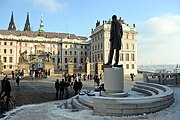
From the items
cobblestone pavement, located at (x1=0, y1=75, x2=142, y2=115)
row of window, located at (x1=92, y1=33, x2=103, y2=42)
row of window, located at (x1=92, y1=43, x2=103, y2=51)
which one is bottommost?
cobblestone pavement, located at (x1=0, y1=75, x2=142, y2=115)

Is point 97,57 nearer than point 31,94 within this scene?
No

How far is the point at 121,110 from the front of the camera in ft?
22.1

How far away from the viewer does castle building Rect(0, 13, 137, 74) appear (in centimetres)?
5391

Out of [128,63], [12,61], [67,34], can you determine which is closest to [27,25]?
[67,34]

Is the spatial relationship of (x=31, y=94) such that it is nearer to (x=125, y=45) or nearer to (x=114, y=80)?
(x=114, y=80)

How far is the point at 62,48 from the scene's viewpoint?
73875mm

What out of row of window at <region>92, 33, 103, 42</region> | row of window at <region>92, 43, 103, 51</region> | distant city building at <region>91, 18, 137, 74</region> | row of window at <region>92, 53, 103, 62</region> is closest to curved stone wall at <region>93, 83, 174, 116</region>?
distant city building at <region>91, 18, 137, 74</region>

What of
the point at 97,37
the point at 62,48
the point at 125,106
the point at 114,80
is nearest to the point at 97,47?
the point at 97,37

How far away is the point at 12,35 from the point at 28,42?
6257 millimetres

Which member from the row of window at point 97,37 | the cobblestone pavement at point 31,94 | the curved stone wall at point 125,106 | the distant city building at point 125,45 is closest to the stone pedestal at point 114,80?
the curved stone wall at point 125,106

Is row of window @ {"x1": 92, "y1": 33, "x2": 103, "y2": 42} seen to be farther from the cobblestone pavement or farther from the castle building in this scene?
the cobblestone pavement

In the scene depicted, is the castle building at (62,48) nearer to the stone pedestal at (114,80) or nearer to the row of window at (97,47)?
the row of window at (97,47)

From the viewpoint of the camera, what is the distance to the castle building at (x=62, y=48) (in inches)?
2122

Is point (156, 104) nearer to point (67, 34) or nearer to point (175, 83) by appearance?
point (175, 83)
